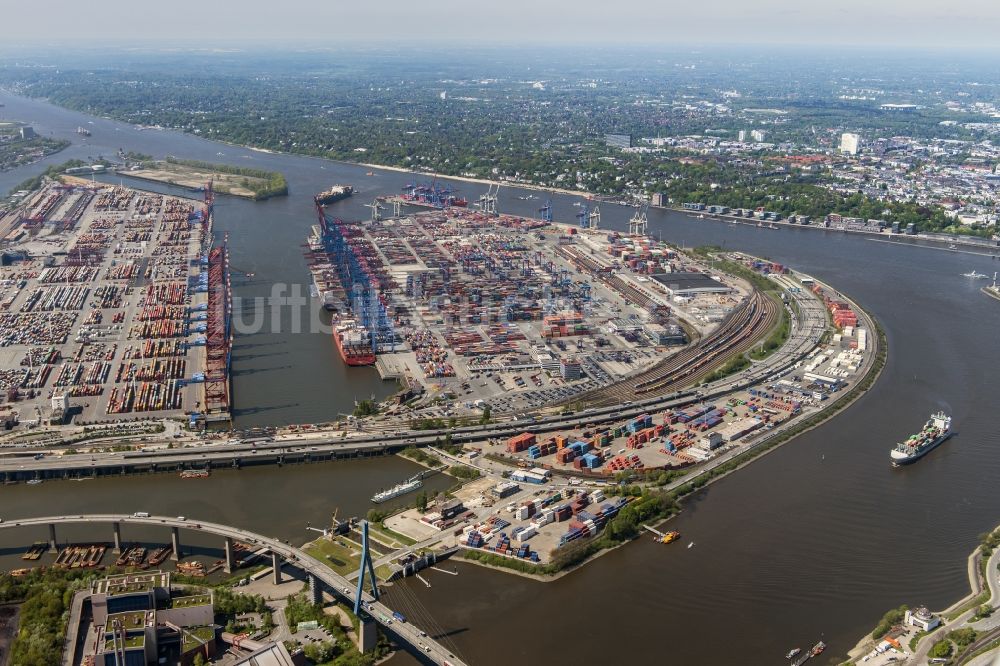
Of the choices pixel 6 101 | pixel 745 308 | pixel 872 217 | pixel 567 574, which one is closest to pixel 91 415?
pixel 567 574

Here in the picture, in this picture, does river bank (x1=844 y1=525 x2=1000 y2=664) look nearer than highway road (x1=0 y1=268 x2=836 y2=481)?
Yes

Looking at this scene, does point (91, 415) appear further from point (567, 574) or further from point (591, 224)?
point (591, 224)

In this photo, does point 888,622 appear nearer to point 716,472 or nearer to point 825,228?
point 716,472

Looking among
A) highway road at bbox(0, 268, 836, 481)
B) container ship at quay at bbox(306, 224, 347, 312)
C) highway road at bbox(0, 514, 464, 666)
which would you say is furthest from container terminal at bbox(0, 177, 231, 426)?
highway road at bbox(0, 514, 464, 666)

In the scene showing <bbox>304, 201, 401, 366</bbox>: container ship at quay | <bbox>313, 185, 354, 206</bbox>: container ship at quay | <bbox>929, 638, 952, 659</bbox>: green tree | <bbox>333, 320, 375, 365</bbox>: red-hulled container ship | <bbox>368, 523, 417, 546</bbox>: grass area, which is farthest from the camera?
<bbox>313, 185, 354, 206</bbox>: container ship at quay

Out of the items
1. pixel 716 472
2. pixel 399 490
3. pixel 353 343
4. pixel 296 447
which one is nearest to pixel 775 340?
pixel 716 472

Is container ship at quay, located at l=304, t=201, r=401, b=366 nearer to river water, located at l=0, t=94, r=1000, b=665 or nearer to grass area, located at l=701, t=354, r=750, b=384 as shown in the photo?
river water, located at l=0, t=94, r=1000, b=665
